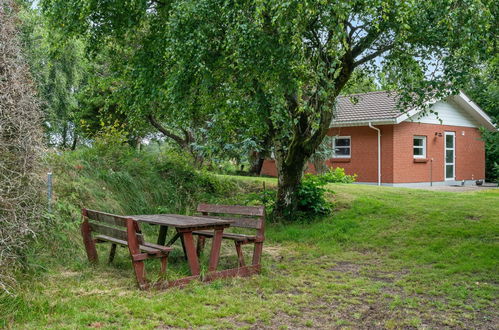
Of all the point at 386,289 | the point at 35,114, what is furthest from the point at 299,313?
the point at 35,114

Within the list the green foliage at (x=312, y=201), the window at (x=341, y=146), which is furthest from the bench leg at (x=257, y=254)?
the window at (x=341, y=146)

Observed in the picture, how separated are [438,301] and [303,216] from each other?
5.36 m

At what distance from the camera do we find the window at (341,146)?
20.5 m

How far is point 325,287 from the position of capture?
20.5 ft

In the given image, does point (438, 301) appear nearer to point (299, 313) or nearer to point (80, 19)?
point (299, 313)

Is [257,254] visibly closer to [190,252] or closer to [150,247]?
[190,252]

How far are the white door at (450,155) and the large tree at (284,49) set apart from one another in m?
12.6

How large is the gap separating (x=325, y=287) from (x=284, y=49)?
11.7 ft

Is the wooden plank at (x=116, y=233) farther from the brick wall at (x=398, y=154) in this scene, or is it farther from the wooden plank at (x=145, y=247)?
the brick wall at (x=398, y=154)

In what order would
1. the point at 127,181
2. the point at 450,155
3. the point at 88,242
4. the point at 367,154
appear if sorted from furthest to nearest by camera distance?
the point at 450,155
the point at 367,154
the point at 127,181
the point at 88,242

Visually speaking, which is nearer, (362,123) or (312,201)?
(312,201)

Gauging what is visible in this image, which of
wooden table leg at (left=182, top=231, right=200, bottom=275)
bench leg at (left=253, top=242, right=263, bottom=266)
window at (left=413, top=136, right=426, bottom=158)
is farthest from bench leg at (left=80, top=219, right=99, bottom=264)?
window at (left=413, top=136, right=426, bottom=158)

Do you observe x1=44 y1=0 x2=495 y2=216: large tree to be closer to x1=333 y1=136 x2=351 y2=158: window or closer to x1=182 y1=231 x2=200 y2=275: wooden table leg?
x1=182 y1=231 x2=200 y2=275: wooden table leg

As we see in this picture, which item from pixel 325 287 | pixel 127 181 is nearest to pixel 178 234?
pixel 325 287
